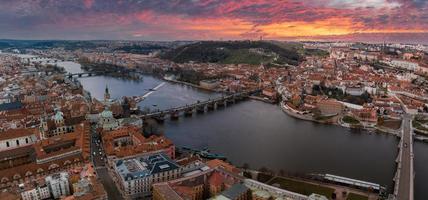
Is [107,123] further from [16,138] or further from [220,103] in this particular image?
[220,103]

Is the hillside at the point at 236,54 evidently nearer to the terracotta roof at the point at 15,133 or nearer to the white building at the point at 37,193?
the terracotta roof at the point at 15,133

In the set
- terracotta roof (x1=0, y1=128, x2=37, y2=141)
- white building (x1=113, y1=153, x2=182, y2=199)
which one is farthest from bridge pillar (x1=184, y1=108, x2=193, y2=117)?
white building (x1=113, y1=153, x2=182, y2=199)

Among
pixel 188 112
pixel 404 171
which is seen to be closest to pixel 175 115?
pixel 188 112

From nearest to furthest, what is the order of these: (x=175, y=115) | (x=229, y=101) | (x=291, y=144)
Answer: (x=291, y=144) → (x=175, y=115) → (x=229, y=101)

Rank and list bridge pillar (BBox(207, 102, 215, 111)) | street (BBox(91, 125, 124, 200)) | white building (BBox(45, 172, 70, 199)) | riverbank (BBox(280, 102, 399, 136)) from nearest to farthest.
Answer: white building (BBox(45, 172, 70, 199)), street (BBox(91, 125, 124, 200)), riverbank (BBox(280, 102, 399, 136)), bridge pillar (BBox(207, 102, 215, 111))

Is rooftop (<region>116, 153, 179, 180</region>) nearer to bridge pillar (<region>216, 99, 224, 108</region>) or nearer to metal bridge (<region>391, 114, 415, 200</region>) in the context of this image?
metal bridge (<region>391, 114, 415, 200</region>)

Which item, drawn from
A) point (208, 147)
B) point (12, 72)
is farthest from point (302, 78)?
point (12, 72)

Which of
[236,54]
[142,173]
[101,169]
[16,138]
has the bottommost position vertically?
[101,169]
